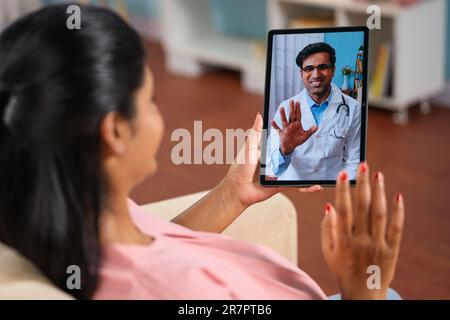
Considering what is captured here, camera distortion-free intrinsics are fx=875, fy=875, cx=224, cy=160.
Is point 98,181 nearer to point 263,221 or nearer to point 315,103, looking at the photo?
point 315,103

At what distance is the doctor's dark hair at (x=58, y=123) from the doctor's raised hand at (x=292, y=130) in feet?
1.49

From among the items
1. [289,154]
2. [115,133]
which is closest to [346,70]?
[289,154]

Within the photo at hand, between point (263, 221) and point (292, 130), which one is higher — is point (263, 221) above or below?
below

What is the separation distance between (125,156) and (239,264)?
259mm

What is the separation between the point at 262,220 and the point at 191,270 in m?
0.71

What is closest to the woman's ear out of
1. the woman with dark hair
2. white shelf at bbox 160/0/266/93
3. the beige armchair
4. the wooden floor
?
the woman with dark hair

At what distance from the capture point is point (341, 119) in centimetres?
146

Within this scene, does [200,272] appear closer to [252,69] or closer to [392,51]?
[392,51]

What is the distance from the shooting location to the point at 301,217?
10.0ft

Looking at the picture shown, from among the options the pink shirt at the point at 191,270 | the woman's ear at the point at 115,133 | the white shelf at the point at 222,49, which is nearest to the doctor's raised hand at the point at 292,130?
the pink shirt at the point at 191,270

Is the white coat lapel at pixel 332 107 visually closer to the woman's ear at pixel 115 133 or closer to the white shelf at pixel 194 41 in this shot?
the woman's ear at pixel 115 133

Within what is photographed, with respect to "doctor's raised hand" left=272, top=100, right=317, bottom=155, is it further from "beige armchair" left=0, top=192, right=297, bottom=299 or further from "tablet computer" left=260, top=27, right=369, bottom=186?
"beige armchair" left=0, top=192, right=297, bottom=299

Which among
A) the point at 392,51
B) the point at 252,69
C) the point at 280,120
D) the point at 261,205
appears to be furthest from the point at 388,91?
the point at 280,120

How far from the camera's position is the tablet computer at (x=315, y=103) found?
1.44 meters
